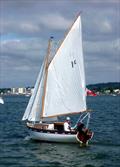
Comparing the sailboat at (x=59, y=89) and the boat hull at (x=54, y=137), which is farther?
the sailboat at (x=59, y=89)

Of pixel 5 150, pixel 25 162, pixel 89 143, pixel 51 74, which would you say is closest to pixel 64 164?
pixel 25 162

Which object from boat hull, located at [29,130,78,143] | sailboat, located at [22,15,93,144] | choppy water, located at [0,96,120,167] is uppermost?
sailboat, located at [22,15,93,144]

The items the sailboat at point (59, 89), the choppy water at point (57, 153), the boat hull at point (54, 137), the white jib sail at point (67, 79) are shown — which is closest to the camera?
the choppy water at point (57, 153)

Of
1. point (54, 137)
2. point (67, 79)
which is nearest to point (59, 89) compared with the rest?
point (67, 79)

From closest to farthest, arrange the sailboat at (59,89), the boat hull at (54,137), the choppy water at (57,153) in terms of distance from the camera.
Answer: the choppy water at (57,153) < the boat hull at (54,137) < the sailboat at (59,89)

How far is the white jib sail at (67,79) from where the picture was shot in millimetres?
53469

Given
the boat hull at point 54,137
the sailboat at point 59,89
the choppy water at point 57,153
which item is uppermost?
the sailboat at point 59,89

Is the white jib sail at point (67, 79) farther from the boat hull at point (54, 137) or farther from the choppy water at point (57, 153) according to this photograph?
the choppy water at point (57, 153)

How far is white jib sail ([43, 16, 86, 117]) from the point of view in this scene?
53.5 meters

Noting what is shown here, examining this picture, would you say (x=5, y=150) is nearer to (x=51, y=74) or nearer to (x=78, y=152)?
(x=78, y=152)

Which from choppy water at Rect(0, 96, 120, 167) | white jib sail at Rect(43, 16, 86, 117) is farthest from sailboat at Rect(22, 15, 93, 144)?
choppy water at Rect(0, 96, 120, 167)

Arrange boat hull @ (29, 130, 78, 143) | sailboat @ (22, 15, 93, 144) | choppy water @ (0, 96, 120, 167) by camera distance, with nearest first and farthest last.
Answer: choppy water @ (0, 96, 120, 167) → boat hull @ (29, 130, 78, 143) → sailboat @ (22, 15, 93, 144)

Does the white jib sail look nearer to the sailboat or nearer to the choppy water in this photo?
the sailboat

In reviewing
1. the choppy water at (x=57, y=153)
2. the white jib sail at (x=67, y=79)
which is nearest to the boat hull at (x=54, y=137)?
the choppy water at (x=57, y=153)
